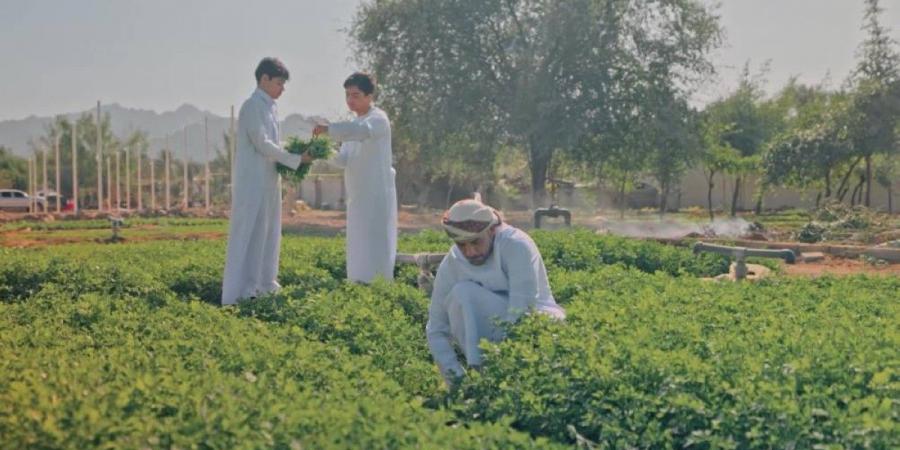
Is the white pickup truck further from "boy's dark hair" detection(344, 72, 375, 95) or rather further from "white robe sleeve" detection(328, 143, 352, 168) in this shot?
"boy's dark hair" detection(344, 72, 375, 95)

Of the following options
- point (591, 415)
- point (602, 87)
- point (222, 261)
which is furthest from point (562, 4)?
point (591, 415)

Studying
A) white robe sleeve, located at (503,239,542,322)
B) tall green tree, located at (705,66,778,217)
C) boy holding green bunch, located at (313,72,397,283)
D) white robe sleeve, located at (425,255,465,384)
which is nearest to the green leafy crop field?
white robe sleeve, located at (425,255,465,384)

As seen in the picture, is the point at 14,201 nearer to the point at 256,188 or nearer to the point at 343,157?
the point at 343,157

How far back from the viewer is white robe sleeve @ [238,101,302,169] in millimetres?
9000

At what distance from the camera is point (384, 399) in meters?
4.22

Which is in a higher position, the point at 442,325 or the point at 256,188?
the point at 256,188

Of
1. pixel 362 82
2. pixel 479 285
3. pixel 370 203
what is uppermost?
pixel 362 82

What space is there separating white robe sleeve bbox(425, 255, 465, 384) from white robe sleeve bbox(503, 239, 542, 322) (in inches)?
15.8

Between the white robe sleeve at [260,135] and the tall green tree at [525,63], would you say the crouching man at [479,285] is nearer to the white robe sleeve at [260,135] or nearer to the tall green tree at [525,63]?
the white robe sleeve at [260,135]

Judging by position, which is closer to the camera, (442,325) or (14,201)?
(442,325)

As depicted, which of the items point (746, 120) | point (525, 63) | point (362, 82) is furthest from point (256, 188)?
point (746, 120)

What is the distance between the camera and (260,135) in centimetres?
900

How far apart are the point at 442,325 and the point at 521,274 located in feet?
1.99

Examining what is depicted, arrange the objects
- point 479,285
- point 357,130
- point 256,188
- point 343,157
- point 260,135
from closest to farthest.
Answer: point 479,285 → point 260,135 → point 256,188 → point 357,130 → point 343,157
